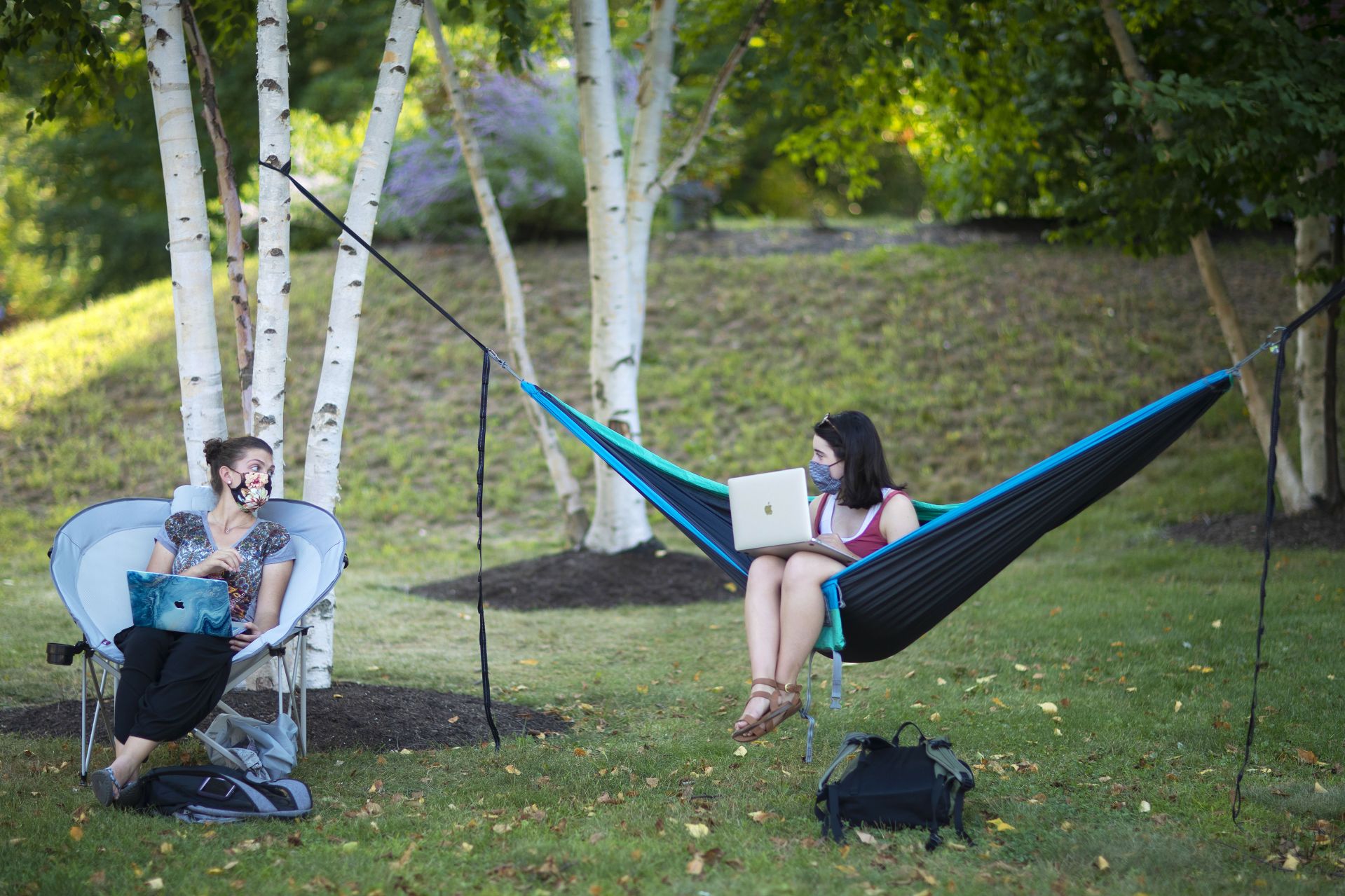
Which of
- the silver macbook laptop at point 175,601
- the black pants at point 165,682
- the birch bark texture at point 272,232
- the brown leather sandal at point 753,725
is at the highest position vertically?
Result: the birch bark texture at point 272,232

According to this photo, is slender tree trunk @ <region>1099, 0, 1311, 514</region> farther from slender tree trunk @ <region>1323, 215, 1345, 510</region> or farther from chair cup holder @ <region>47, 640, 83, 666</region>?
chair cup holder @ <region>47, 640, 83, 666</region>

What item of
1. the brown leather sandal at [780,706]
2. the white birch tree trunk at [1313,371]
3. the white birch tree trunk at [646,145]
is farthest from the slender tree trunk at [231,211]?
the white birch tree trunk at [1313,371]

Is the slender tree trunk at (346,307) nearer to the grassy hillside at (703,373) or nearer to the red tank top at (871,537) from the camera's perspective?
the red tank top at (871,537)

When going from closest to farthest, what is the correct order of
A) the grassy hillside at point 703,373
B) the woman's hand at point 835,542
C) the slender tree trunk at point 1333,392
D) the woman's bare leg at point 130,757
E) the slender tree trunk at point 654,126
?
the woman's bare leg at point 130,757
the woman's hand at point 835,542
the slender tree trunk at point 654,126
the slender tree trunk at point 1333,392
the grassy hillside at point 703,373

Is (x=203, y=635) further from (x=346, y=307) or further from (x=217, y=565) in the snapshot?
(x=346, y=307)

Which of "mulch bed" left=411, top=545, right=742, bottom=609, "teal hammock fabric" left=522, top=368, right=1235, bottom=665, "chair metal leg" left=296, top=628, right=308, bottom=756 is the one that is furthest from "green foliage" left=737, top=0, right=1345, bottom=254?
"chair metal leg" left=296, top=628, right=308, bottom=756

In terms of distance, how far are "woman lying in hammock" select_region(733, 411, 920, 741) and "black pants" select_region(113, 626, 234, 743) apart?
1.23 m

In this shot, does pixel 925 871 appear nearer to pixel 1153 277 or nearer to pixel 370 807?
pixel 370 807

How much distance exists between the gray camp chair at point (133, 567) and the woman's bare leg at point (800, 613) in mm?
1079

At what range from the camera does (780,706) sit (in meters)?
2.78

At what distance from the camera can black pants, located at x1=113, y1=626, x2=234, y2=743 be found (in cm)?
261

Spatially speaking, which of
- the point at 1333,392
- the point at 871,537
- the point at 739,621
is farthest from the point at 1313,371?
the point at 871,537

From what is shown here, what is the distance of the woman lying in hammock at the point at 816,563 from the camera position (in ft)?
9.21

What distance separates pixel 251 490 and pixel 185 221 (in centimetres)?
93
